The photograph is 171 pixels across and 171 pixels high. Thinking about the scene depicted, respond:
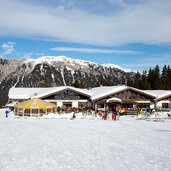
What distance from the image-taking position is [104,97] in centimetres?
4747

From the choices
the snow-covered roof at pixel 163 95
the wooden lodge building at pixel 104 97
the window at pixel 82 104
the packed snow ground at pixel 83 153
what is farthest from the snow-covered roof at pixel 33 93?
the packed snow ground at pixel 83 153

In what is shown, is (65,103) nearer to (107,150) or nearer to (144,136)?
(144,136)

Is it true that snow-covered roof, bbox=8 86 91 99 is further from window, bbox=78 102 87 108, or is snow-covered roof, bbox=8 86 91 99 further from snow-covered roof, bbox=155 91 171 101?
snow-covered roof, bbox=155 91 171 101

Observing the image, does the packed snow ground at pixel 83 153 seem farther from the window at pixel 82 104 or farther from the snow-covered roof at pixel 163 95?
the snow-covered roof at pixel 163 95

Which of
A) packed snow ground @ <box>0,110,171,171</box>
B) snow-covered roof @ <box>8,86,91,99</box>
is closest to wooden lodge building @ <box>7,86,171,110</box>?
snow-covered roof @ <box>8,86,91,99</box>

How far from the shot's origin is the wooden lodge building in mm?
47406

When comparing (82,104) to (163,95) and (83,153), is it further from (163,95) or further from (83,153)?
(83,153)

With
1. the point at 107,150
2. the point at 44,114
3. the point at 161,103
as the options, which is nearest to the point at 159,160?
the point at 107,150

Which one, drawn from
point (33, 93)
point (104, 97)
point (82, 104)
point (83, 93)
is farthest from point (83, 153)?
point (33, 93)

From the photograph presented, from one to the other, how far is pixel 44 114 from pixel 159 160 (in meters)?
26.5

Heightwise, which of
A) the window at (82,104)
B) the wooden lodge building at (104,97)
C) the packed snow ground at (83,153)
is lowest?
the packed snow ground at (83,153)

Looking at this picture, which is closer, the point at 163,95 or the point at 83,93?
the point at 83,93

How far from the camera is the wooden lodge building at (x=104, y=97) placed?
156ft

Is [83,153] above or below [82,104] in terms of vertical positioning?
below
